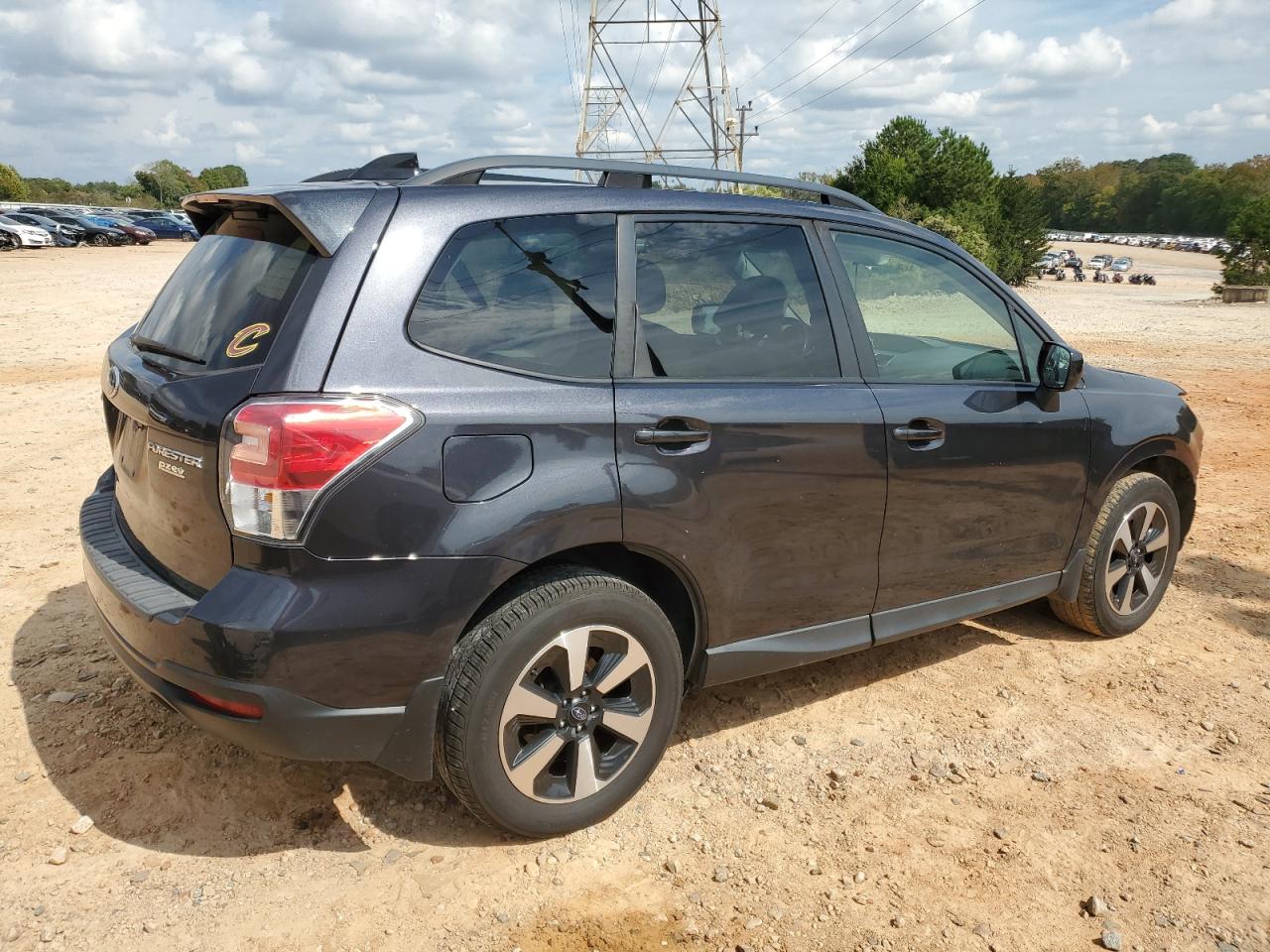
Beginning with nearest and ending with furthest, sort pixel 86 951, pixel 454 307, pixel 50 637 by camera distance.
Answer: pixel 86 951
pixel 454 307
pixel 50 637

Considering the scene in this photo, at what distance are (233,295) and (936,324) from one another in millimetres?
2909

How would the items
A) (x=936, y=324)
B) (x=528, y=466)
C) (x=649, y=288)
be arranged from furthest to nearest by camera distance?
(x=936, y=324) < (x=649, y=288) < (x=528, y=466)

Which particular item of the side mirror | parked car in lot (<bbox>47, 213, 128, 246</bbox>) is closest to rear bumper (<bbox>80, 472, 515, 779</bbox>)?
the side mirror

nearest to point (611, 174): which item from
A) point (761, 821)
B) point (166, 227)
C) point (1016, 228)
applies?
point (761, 821)

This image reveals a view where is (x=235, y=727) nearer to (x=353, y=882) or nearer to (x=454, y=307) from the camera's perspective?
(x=353, y=882)

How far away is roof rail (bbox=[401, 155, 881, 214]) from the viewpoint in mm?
3025

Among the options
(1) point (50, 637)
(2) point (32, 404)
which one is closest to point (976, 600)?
(1) point (50, 637)

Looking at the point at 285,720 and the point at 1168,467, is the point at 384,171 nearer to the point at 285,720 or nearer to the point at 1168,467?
the point at 285,720

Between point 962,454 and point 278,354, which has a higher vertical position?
point 278,354

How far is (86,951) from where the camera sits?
261cm

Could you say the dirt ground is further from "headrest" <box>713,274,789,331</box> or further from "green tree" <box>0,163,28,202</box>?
"green tree" <box>0,163,28,202</box>

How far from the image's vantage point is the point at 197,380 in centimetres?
279

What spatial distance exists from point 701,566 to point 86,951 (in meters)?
1.94

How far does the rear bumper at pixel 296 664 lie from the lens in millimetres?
2562
